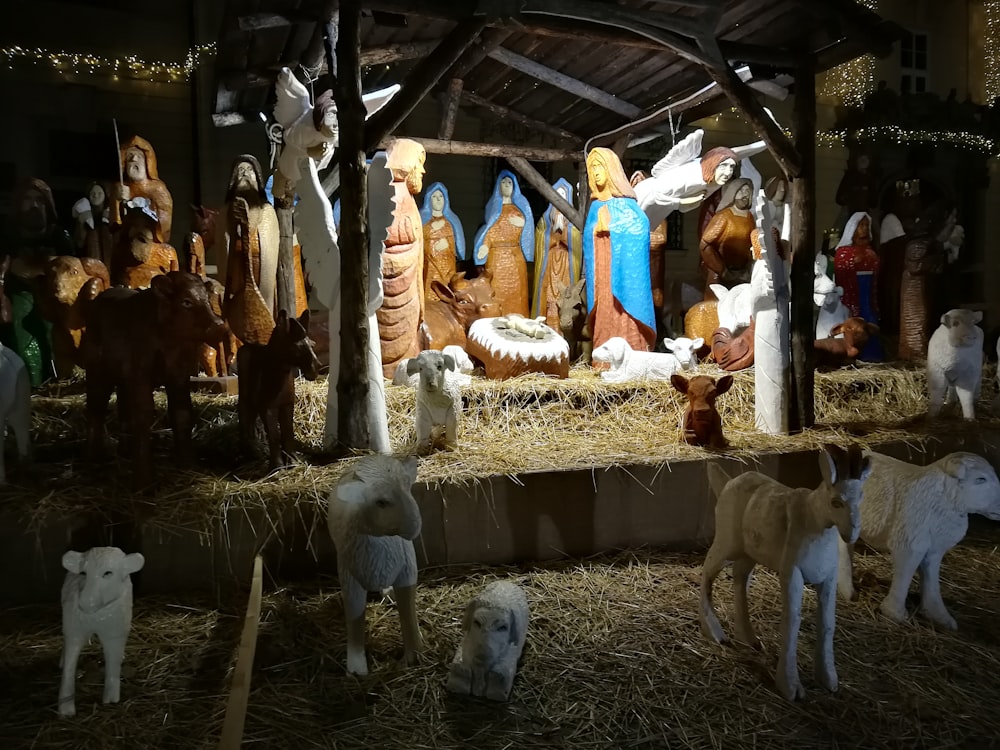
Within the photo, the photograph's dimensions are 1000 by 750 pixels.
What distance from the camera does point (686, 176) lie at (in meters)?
5.45

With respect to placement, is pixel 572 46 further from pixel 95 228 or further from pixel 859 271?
pixel 95 228

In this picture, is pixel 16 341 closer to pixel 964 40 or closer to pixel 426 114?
pixel 426 114

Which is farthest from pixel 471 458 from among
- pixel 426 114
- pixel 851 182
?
pixel 851 182

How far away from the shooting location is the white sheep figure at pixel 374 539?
210cm

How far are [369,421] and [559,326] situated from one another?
9.54 ft

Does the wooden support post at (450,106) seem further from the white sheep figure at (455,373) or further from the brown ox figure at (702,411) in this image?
the brown ox figure at (702,411)

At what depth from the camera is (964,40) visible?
898 centimetres

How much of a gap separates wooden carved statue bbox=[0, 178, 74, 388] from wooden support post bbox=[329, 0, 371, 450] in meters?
2.17

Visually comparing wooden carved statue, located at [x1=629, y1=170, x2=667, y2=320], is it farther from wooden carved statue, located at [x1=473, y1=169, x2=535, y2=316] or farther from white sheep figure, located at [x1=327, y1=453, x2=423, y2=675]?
white sheep figure, located at [x1=327, y1=453, x2=423, y2=675]

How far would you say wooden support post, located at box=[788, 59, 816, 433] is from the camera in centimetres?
434

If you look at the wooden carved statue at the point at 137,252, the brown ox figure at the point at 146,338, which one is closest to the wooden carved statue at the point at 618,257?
Result: the wooden carved statue at the point at 137,252

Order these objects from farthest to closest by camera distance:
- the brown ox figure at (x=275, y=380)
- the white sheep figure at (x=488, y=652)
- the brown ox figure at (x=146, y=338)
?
1. the brown ox figure at (x=275, y=380)
2. the brown ox figure at (x=146, y=338)
3. the white sheep figure at (x=488, y=652)

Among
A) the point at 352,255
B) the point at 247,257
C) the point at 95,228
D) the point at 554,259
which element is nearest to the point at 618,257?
the point at 554,259

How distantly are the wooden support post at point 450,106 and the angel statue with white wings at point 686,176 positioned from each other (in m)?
1.60
